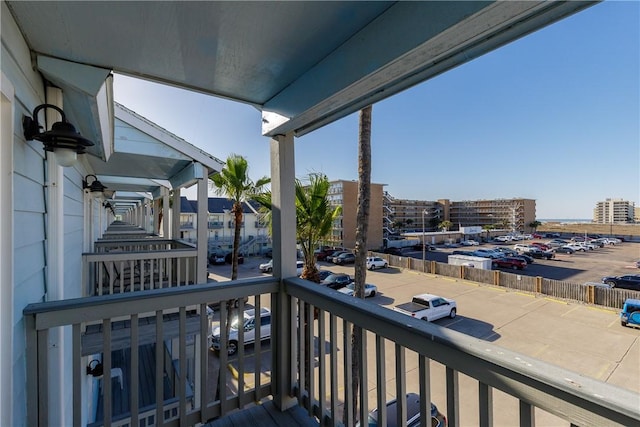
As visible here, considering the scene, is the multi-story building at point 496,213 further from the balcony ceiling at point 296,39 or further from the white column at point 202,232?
the balcony ceiling at point 296,39

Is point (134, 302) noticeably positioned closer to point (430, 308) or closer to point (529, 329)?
point (430, 308)

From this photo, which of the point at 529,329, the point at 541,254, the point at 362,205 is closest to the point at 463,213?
the point at 541,254

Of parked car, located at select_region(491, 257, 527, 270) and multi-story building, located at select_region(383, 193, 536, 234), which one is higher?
multi-story building, located at select_region(383, 193, 536, 234)

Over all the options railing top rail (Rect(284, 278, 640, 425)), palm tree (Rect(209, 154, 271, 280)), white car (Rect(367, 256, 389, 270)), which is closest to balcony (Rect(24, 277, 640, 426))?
railing top rail (Rect(284, 278, 640, 425))

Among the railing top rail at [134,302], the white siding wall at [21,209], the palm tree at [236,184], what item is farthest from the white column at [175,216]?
the railing top rail at [134,302]

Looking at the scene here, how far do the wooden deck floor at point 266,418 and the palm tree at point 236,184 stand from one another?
19.3 ft

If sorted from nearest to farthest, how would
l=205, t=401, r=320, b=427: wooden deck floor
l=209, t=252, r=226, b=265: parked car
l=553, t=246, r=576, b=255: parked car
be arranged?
l=205, t=401, r=320, b=427: wooden deck floor, l=209, t=252, r=226, b=265: parked car, l=553, t=246, r=576, b=255: parked car

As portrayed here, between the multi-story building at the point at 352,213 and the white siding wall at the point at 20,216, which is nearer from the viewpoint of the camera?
the white siding wall at the point at 20,216

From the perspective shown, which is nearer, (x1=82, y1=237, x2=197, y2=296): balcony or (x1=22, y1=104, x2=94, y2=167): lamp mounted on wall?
(x1=22, y1=104, x2=94, y2=167): lamp mounted on wall

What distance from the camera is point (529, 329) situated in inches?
354

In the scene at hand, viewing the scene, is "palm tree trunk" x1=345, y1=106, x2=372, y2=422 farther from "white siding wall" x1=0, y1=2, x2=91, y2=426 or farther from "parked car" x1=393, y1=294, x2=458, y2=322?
"parked car" x1=393, y1=294, x2=458, y2=322

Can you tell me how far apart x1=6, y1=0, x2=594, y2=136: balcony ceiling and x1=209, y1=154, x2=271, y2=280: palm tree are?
6.07 m

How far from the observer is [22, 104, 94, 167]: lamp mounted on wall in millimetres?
1358

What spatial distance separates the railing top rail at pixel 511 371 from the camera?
2.11 feet
